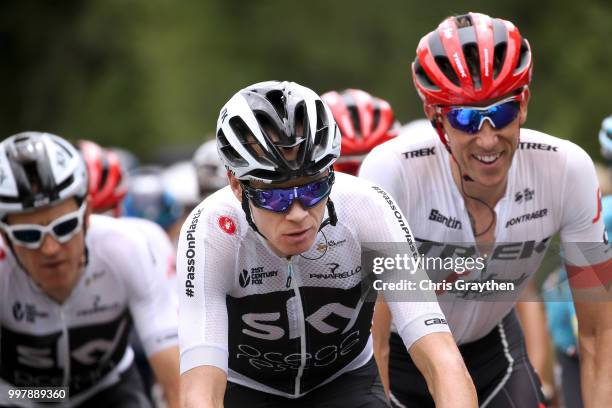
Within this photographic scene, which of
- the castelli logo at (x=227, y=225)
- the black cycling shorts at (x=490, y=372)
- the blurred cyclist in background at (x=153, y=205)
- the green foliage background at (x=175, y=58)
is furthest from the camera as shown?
the green foliage background at (x=175, y=58)

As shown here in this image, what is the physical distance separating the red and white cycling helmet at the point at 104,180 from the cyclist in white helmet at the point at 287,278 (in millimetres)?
3829

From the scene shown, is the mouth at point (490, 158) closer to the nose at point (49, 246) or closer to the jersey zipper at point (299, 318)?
the jersey zipper at point (299, 318)

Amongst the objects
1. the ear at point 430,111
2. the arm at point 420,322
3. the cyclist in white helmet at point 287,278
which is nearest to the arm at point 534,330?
the ear at point 430,111

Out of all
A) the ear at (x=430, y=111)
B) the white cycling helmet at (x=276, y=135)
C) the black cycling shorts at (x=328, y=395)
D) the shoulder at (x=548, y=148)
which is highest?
the white cycling helmet at (x=276, y=135)

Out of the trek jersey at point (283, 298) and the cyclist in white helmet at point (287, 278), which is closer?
the cyclist in white helmet at point (287, 278)

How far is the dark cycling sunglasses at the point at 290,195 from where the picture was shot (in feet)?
14.3

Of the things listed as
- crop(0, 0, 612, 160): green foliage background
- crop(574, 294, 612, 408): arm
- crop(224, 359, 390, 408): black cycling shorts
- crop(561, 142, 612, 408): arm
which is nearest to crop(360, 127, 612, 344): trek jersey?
crop(561, 142, 612, 408): arm

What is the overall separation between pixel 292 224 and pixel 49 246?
1.84 meters

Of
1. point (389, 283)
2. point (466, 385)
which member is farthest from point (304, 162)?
A: point (466, 385)

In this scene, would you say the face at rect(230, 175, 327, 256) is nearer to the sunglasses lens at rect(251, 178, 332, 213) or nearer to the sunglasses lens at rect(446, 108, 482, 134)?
the sunglasses lens at rect(251, 178, 332, 213)

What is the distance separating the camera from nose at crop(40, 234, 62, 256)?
574cm

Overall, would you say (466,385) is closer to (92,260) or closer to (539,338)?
(92,260)

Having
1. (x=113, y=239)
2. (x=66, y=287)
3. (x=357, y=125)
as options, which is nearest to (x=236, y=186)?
(x=113, y=239)

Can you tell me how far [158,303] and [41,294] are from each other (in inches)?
25.1
